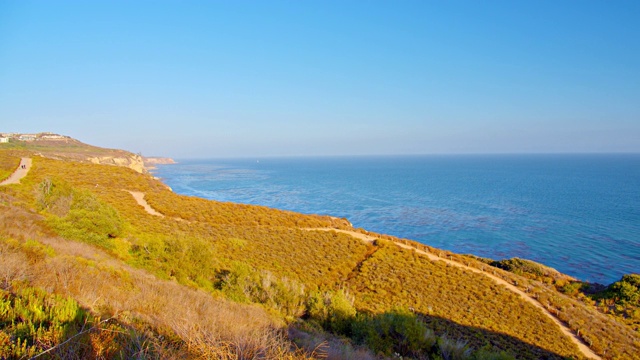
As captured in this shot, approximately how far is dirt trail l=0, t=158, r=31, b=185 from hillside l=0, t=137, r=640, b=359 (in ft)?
2.62

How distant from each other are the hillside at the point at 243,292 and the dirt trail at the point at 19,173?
0.80 metres

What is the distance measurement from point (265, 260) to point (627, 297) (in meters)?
23.8

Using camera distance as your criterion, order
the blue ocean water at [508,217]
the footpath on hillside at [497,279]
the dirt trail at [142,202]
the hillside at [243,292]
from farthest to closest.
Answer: the blue ocean water at [508,217] < the dirt trail at [142,202] < the footpath on hillside at [497,279] < the hillside at [243,292]

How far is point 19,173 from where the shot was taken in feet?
95.3

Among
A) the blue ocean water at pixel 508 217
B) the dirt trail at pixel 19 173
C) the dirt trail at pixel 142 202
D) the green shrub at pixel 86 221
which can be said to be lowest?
the blue ocean water at pixel 508 217

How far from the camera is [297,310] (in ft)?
36.2

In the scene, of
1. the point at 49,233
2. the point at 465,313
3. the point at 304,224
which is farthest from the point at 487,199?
the point at 49,233

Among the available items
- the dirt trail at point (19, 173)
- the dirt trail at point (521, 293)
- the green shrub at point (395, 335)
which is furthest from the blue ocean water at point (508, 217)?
the dirt trail at point (19, 173)

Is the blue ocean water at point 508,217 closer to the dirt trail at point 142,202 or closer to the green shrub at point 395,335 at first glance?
the green shrub at point 395,335

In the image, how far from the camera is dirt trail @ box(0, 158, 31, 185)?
24833 millimetres

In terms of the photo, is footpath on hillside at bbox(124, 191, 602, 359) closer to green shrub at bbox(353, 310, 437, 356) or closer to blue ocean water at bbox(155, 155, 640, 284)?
green shrub at bbox(353, 310, 437, 356)

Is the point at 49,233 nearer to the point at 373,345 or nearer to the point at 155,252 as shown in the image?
the point at 155,252

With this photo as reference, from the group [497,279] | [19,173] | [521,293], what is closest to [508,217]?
[497,279]

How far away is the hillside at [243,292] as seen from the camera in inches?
160
